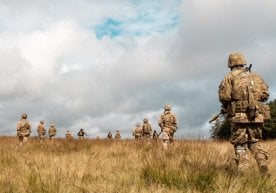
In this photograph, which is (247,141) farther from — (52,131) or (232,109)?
(52,131)

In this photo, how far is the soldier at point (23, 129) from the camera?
24.6 m

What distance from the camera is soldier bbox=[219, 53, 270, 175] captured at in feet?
26.4

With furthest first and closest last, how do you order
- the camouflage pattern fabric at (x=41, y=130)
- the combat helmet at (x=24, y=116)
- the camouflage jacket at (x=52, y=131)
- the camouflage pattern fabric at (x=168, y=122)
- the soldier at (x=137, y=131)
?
the camouflage jacket at (x=52, y=131)
the soldier at (x=137, y=131)
the camouflage pattern fabric at (x=41, y=130)
the combat helmet at (x=24, y=116)
the camouflage pattern fabric at (x=168, y=122)

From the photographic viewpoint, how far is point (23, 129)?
2480cm

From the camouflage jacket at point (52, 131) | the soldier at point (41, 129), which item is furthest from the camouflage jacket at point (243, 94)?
the camouflage jacket at point (52, 131)

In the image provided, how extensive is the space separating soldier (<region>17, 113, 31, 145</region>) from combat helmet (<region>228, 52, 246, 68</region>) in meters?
17.9

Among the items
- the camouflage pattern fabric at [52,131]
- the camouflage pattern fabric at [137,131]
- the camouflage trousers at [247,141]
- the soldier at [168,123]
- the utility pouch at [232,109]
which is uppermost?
the camouflage pattern fabric at [52,131]

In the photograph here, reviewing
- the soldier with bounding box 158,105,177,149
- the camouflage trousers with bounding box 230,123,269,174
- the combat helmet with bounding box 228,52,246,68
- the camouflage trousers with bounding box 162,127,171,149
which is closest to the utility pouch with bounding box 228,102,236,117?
the camouflage trousers with bounding box 230,123,269,174

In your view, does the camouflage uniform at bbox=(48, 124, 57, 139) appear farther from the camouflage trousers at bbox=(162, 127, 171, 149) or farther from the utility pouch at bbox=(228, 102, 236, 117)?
the utility pouch at bbox=(228, 102, 236, 117)

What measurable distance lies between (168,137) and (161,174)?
12.1 meters

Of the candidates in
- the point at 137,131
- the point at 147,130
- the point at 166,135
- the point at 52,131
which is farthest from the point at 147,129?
the point at 52,131

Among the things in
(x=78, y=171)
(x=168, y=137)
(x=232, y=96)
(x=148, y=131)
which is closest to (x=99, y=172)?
(x=78, y=171)

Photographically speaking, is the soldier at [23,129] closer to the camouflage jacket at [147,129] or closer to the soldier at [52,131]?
the camouflage jacket at [147,129]

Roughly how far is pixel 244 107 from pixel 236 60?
90 cm
